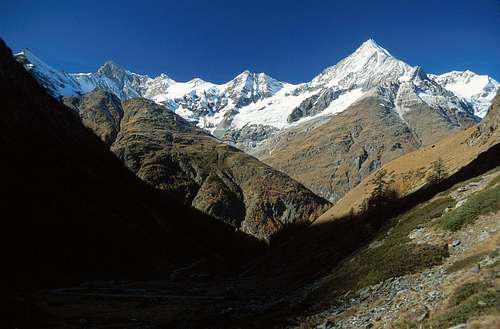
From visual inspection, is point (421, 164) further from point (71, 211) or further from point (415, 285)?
point (71, 211)

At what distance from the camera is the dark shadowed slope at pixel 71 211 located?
10294 cm

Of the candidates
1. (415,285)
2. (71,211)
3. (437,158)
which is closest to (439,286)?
(415,285)

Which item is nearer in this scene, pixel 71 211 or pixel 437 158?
pixel 437 158

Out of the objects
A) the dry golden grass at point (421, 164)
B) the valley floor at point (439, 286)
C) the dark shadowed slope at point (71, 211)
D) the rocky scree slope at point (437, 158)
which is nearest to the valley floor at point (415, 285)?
the valley floor at point (439, 286)

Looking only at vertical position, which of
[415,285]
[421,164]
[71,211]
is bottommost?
[415,285]

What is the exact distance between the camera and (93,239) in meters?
120

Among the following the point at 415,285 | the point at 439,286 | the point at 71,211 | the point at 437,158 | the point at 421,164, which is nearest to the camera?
the point at 439,286

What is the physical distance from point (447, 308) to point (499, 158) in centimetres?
4049

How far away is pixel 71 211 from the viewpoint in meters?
124

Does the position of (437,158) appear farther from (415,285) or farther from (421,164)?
(415,285)

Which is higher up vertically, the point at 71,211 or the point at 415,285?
the point at 71,211

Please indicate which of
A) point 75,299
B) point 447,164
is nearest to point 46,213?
point 75,299

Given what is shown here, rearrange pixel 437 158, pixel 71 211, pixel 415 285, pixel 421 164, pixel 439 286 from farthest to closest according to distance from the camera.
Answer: pixel 71 211
pixel 421 164
pixel 437 158
pixel 415 285
pixel 439 286

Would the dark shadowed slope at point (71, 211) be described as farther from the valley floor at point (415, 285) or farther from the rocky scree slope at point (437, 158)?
the valley floor at point (415, 285)
